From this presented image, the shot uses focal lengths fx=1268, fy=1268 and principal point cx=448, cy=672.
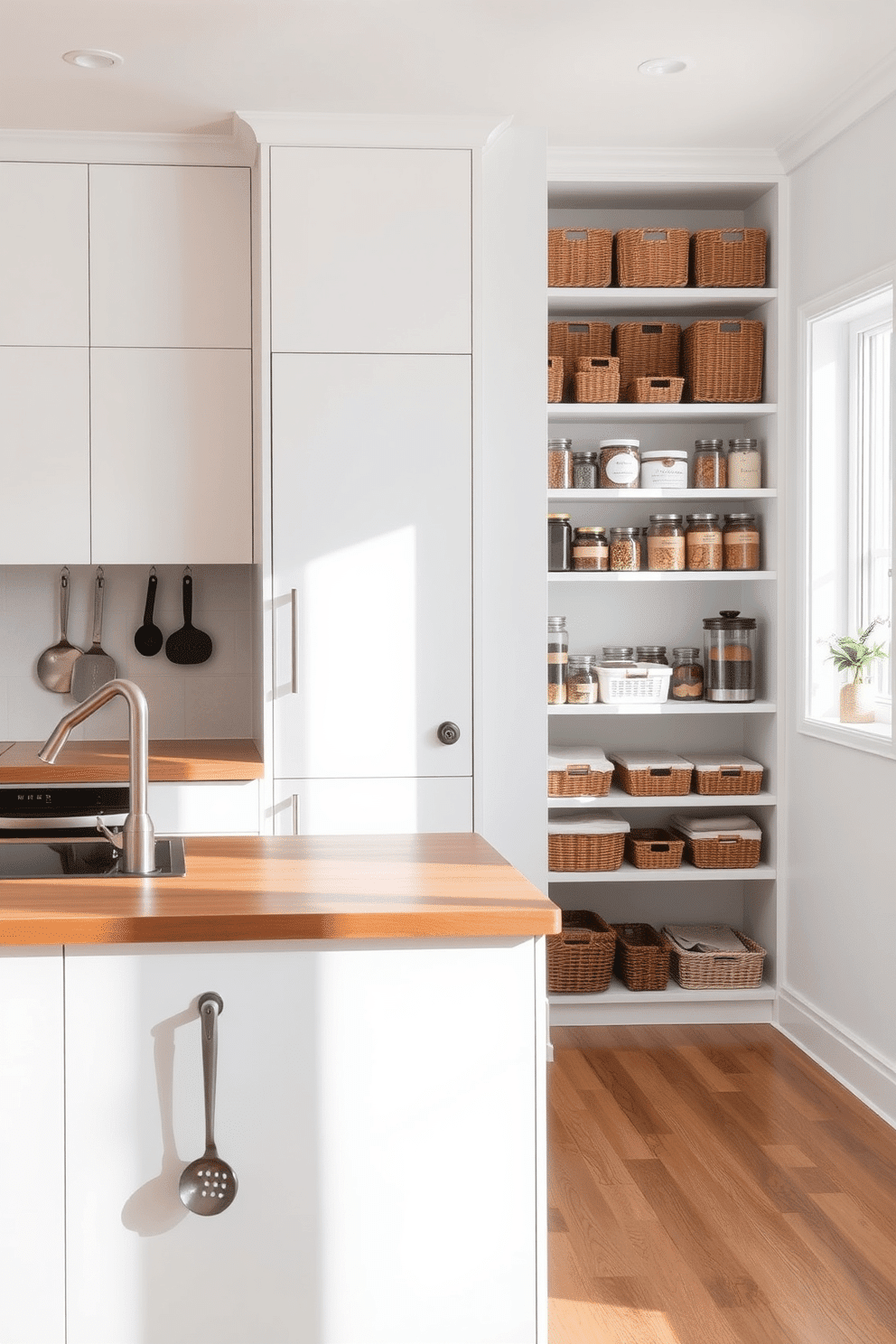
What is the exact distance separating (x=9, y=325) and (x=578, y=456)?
1.72m

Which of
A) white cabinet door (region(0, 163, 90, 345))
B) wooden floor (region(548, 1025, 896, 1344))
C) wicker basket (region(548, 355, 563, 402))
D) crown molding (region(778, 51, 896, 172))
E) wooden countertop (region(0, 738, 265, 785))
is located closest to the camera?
wooden floor (region(548, 1025, 896, 1344))

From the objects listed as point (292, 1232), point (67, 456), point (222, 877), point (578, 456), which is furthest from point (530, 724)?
point (292, 1232)

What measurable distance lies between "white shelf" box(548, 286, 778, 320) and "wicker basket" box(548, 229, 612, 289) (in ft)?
0.13

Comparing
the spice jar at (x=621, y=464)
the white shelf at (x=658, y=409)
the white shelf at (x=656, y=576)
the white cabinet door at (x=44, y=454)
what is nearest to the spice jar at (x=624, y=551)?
the white shelf at (x=656, y=576)

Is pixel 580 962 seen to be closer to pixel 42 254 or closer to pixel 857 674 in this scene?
pixel 857 674

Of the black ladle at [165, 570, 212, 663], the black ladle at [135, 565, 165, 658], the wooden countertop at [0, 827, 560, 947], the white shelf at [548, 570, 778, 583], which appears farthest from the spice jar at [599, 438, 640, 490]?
the wooden countertop at [0, 827, 560, 947]

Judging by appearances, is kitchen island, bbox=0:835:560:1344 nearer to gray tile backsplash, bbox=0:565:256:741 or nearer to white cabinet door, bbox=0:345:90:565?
white cabinet door, bbox=0:345:90:565

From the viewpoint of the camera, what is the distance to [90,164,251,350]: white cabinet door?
354 centimetres

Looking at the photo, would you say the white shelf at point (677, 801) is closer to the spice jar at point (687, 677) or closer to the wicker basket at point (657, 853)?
the wicker basket at point (657, 853)

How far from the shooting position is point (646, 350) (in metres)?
4.08

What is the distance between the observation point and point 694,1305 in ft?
7.77

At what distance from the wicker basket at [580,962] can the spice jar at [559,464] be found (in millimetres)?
1394

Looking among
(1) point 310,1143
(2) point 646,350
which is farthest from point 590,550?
(1) point 310,1143

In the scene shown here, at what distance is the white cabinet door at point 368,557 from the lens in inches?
133
